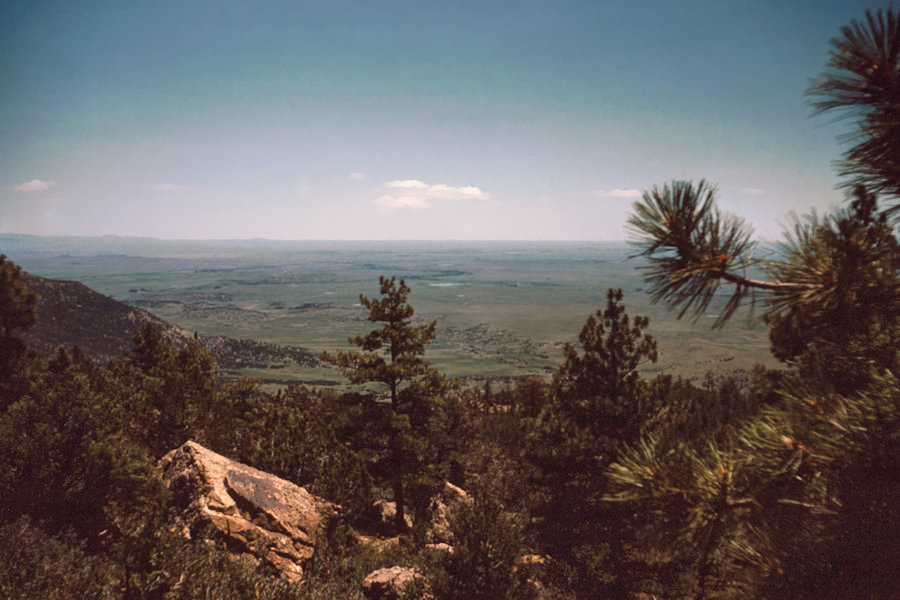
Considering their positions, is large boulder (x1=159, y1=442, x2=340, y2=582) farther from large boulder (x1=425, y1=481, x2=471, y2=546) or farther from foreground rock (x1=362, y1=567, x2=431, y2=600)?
large boulder (x1=425, y1=481, x2=471, y2=546)

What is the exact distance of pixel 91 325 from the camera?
364 feet

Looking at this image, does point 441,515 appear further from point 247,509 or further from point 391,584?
point 247,509

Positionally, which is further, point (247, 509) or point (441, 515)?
point (441, 515)

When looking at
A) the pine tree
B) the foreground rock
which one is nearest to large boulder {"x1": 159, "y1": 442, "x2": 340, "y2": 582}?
the foreground rock

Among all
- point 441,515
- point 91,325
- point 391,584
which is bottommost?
point 91,325

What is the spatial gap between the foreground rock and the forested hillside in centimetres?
13

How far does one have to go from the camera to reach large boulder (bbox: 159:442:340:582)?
8.17 metres

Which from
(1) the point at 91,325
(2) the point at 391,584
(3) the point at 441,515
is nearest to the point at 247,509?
(2) the point at 391,584

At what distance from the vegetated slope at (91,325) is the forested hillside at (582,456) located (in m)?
94.6

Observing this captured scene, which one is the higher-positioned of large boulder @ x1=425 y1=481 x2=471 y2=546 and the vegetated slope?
large boulder @ x1=425 y1=481 x2=471 y2=546

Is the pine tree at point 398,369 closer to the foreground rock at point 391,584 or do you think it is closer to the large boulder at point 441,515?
the large boulder at point 441,515

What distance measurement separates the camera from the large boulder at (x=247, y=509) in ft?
26.8

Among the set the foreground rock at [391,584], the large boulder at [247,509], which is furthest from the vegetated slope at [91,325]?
the foreground rock at [391,584]

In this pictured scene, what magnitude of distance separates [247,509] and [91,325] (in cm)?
13960
